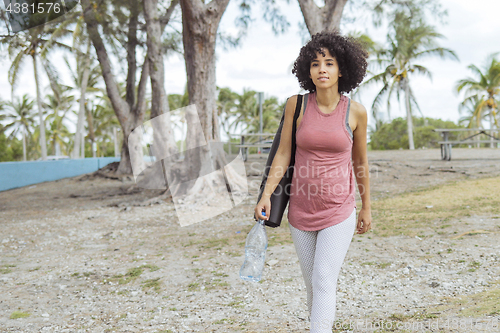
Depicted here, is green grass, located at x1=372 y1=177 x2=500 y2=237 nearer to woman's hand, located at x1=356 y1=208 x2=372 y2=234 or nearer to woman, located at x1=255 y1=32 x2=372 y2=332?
woman's hand, located at x1=356 y1=208 x2=372 y2=234

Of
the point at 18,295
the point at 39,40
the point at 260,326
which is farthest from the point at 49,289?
the point at 39,40

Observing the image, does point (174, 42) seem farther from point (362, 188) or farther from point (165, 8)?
point (362, 188)

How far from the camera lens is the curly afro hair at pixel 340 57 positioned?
2.47 m

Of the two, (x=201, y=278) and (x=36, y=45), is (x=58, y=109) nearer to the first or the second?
(x=36, y=45)

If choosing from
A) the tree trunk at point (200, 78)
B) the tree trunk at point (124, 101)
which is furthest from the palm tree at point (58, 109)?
the tree trunk at point (200, 78)

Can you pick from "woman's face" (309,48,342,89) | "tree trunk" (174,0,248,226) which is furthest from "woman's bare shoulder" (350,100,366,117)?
"tree trunk" (174,0,248,226)

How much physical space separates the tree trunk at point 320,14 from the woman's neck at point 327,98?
294 inches

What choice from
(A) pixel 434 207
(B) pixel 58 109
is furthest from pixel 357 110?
(B) pixel 58 109

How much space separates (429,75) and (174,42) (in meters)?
21.7

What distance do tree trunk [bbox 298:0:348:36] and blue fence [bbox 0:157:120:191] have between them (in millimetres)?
12988

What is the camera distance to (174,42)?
17078 millimetres

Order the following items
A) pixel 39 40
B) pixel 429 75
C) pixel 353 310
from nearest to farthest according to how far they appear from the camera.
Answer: pixel 353 310 → pixel 39 40 → pixel 429 75

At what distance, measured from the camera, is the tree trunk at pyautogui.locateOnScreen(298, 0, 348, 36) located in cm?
941

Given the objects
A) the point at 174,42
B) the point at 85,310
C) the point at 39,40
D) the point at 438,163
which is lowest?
the point at 85,310
